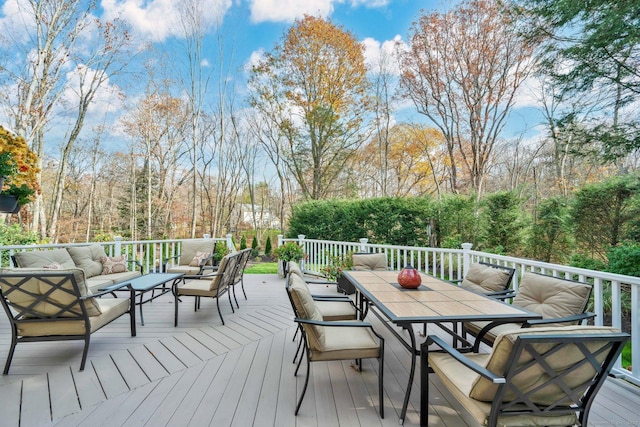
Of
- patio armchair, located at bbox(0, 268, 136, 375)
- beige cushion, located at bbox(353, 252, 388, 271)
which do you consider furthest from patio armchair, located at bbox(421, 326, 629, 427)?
patio armchair, located at bbox(0, 268, 136, 375)

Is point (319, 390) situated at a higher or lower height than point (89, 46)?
lower

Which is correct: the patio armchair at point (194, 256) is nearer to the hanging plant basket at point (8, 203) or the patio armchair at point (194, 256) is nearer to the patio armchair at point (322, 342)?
the hanging plant basket at point (8, 203)

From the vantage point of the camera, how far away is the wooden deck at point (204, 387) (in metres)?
1.86

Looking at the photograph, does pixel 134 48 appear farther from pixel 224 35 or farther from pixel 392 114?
pixel 392 114

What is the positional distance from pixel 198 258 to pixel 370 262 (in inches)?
131

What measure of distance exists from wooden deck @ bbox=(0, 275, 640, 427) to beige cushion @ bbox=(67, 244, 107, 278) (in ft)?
4.11

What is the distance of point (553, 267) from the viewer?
2.75 metres

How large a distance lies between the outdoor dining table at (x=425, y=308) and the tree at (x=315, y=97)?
8.68 metres

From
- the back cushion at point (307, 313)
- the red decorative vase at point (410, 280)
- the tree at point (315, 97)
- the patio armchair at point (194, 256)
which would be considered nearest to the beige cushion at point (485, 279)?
the red decorative vase at point (410, 280)

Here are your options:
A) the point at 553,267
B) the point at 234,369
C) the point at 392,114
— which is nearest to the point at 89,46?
the point at 392,114

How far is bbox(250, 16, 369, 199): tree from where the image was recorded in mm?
10062

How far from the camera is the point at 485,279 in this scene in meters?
3.08

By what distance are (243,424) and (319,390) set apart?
0.62 meters

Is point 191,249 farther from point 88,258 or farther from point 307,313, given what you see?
point 307,313
